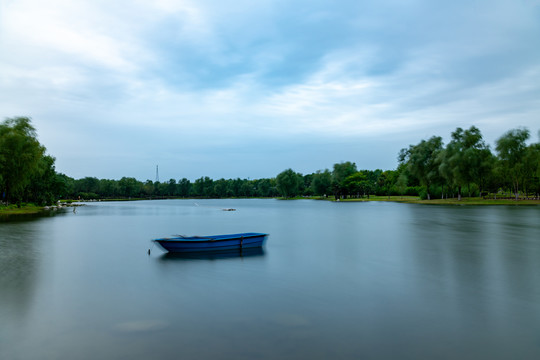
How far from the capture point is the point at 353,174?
125375 mm

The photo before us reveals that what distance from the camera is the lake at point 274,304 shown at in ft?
26.7

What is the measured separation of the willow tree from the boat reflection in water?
135 feet

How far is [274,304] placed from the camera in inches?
455

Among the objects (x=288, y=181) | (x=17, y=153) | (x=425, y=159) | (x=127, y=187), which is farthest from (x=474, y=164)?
(x=127, y=187)

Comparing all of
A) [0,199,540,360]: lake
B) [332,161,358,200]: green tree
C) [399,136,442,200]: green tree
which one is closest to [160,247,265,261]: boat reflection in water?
[0,199,540,360]: lake

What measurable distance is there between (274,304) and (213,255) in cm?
957

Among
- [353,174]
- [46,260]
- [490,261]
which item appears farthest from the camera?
[353,174]

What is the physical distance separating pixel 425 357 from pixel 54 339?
8.59 m

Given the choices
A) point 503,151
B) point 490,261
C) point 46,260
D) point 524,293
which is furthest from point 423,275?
point 503,151

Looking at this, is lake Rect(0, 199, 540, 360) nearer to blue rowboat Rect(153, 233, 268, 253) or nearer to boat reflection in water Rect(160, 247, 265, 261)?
boat reflection in water Rect(160, 247, 265, 261)

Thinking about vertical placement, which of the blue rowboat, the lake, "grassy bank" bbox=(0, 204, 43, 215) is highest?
"grassy bank" bbox=(0, 204, 43, 215)

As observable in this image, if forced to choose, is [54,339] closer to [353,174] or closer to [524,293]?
[524,293]

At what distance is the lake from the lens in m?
8.12

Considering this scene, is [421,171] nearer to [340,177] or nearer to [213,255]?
[340,177]
